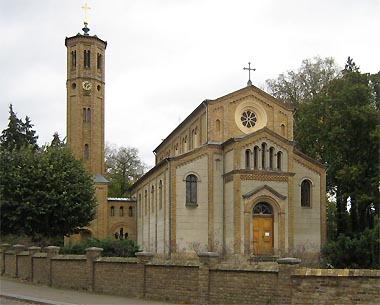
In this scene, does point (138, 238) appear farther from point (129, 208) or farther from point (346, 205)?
point (346, 205)

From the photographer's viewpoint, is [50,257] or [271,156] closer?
[50,257]

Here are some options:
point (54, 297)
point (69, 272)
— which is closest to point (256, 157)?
point (69, 272)

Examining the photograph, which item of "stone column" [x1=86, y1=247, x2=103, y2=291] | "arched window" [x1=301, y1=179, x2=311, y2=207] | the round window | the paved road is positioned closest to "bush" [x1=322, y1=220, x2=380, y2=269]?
"arched window" [x1=301, y1=179, x2=311, y2=207]

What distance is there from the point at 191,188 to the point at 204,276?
67.9ft

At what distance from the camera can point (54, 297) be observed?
63.9 feet

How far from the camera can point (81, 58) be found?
175ft

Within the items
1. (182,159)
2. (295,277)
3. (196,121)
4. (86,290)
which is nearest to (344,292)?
(295,277)

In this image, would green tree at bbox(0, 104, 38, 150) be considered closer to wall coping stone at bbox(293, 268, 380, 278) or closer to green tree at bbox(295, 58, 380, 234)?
green tree at bbox(295, 58, 380, 234)

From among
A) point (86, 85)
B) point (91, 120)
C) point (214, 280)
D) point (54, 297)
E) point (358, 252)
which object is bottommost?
point (54, 297)

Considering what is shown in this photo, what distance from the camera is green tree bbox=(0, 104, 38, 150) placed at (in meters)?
57.1

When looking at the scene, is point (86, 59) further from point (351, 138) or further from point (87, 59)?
point (351, 138)

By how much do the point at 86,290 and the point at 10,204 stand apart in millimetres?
11676

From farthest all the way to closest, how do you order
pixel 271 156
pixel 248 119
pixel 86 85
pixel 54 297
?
pixel 86 85, pixel 248 119, pixel 271 156, pixel 54 297

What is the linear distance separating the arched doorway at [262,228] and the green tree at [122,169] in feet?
128
